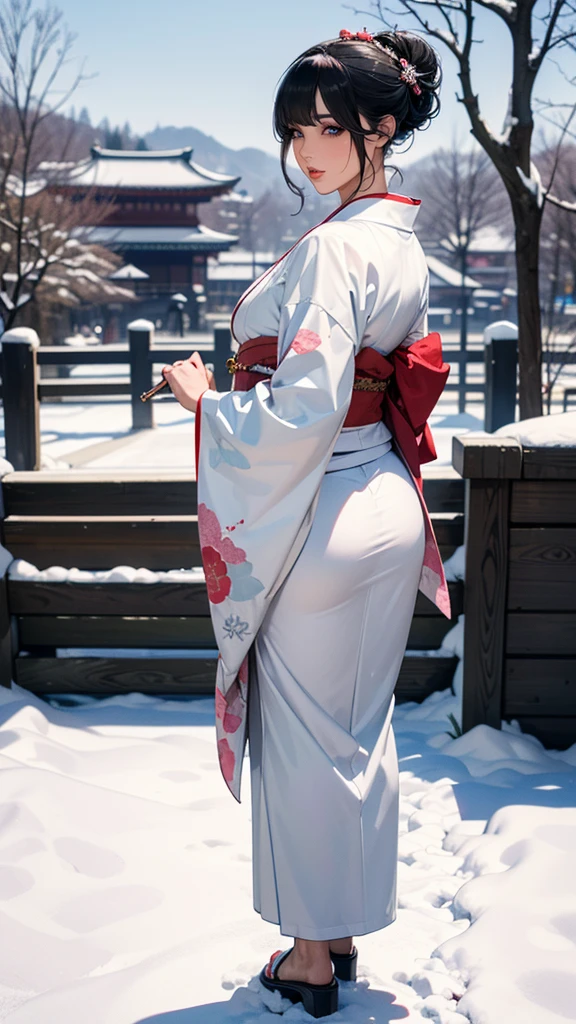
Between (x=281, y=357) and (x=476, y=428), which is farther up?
(x=281, y=357)

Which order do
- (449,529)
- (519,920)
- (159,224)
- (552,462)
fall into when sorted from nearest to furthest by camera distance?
(519,920) → (552,462) → (449,529) → (159,224)

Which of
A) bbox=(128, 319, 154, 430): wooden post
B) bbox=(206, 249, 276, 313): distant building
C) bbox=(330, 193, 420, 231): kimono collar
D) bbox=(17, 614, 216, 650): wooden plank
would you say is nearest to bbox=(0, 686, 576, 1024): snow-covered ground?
bbox=(17, 614, 216, 650): wooden plank

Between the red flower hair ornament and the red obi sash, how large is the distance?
467 millimetres

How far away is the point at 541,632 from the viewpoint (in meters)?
2.98

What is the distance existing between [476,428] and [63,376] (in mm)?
10378

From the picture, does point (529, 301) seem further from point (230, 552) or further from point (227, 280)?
point (227, 280)

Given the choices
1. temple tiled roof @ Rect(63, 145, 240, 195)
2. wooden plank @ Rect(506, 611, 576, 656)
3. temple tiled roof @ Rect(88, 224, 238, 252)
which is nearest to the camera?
wooden plank @ Rect(506, 611, 576, 656)

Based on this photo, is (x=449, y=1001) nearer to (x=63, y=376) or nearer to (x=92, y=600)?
(x=92, y=600)

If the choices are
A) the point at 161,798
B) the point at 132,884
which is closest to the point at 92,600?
the point at 161,798

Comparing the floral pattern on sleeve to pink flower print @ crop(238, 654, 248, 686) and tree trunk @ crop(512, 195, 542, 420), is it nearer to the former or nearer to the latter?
pink flower print @ crop(238, 654, 248, 686)

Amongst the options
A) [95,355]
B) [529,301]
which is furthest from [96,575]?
[95,355]

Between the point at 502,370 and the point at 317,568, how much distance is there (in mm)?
6535

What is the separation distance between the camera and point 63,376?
19.7m

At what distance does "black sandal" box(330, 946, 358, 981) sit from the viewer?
1897 mm
